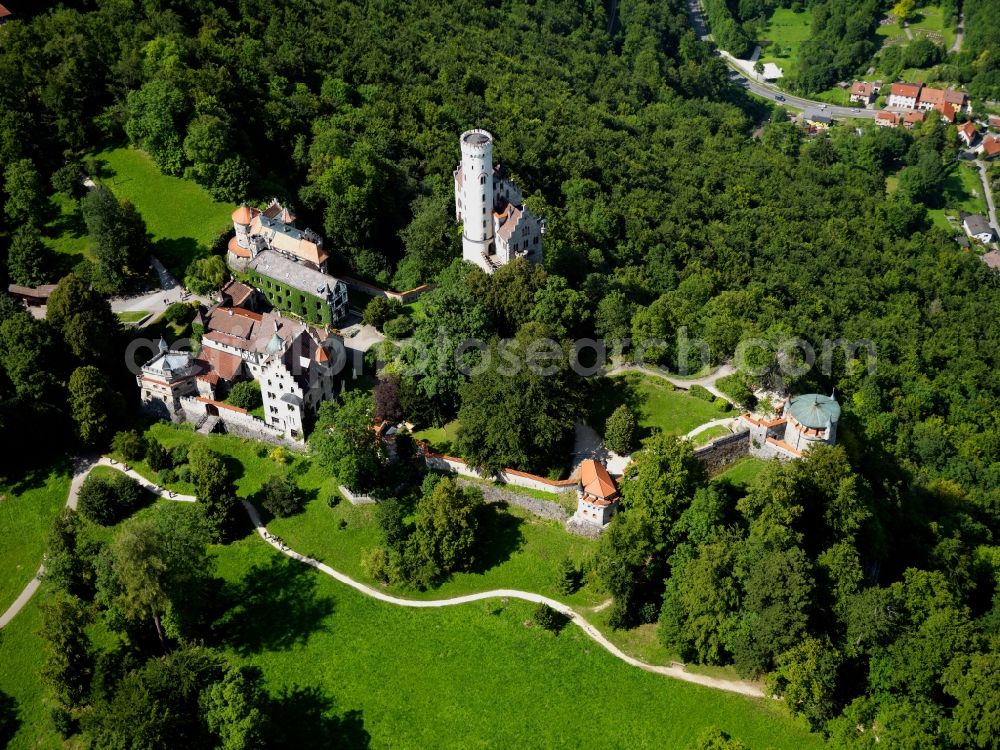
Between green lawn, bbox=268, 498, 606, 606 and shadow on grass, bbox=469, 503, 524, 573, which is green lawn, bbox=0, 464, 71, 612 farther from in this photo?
shadow on grass, bbox=469, 503, 524, 573

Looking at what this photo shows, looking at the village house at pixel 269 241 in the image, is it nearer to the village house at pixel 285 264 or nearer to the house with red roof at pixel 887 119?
the village house at pixel 285 264

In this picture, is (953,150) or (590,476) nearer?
(590,476)

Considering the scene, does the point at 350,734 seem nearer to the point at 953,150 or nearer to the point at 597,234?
the point at 597,234

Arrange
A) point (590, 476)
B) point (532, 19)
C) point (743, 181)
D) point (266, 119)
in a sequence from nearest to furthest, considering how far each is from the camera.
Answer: point (590, 476)
point (266, 119)
point (743, 181)
point (532, 19)

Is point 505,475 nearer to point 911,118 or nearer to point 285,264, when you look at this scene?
point 285,264

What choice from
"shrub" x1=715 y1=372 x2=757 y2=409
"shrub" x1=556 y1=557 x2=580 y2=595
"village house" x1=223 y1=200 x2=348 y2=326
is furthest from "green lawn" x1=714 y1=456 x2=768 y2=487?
"village house" x1=223 y1=200 x2=348 y2=326

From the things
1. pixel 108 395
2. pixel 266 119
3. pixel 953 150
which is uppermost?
pixel 266 119

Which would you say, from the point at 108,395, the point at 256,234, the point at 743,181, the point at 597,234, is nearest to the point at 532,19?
the point at 743,181

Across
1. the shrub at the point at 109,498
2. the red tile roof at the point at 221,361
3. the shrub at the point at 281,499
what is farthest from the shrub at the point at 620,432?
the shrub at the point at 109,498
